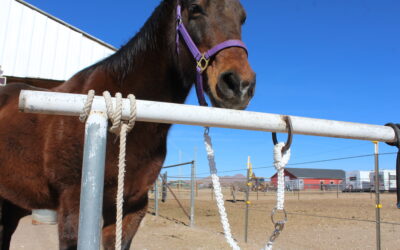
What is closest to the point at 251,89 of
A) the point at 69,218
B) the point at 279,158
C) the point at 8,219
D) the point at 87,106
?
the point at 279,158

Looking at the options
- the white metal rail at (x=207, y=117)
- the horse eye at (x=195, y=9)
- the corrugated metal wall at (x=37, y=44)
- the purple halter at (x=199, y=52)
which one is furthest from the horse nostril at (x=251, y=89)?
the corrugated metal wall at (x=37, y=44)

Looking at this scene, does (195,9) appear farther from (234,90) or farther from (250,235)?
(250,235)

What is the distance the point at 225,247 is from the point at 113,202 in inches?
161

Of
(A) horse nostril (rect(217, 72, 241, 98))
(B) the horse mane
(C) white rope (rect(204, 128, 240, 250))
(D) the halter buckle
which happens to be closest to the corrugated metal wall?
(B) the horse mane

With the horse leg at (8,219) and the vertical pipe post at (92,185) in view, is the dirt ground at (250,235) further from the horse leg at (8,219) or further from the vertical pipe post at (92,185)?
the vertical pipe post at (92,185)

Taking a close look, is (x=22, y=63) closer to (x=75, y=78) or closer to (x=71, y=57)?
(x=71, y=57)

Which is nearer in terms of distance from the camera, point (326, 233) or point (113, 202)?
point (113, 202)

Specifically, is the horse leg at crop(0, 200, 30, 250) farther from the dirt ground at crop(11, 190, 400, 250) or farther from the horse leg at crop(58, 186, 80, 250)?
the dirt ground at crop(11, 190, 400, 250)

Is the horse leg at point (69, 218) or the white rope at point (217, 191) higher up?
the white rope at point (217, 191)

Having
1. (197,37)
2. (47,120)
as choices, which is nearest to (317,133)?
(197,37)

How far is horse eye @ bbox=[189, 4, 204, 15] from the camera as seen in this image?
1862mm

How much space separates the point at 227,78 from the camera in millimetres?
1543

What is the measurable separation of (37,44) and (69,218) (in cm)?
650

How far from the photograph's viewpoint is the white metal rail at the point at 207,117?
806 mm
